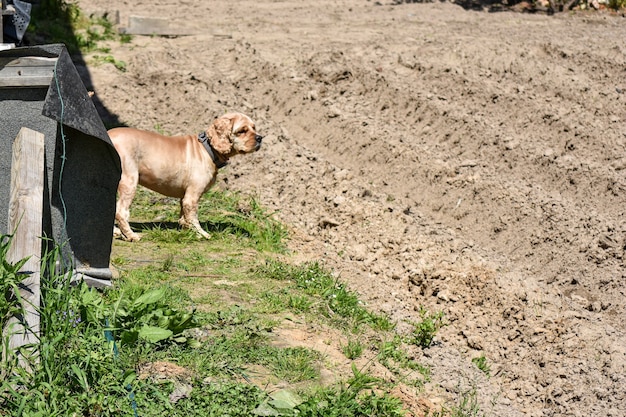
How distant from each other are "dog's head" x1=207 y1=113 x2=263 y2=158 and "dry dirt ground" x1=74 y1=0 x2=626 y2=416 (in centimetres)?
102

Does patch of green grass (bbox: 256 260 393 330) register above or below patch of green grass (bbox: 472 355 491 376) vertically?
above

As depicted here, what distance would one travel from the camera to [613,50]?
42.2ft

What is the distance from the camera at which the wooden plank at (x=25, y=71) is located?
5.15 metres

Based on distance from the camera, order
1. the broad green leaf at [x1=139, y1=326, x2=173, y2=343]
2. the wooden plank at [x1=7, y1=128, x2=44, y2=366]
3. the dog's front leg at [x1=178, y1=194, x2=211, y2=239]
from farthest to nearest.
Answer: the dog's front leg at [x1=178, y1=194, x2=211, y2=239], the broad green leaf at [x1=139, y1=326, x2=173, y2=343], the wooden plank at [x1=7, y1=128, x2=44, y2=366]

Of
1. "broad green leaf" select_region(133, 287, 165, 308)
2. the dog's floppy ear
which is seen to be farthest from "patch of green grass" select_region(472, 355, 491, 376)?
the dog's floppy ear

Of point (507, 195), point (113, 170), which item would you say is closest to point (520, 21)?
point (507, 195)

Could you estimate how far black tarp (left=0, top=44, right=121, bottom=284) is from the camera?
5138 mm

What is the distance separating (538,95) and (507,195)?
2.70 m

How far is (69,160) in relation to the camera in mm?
5414

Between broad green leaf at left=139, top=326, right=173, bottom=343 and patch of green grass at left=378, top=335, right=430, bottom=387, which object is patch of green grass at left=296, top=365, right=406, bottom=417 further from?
broad green leaf at left=139, top=326, right=173, bottom=343

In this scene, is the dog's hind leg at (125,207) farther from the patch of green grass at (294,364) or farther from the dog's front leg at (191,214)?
the patch of green grass at (294,364)

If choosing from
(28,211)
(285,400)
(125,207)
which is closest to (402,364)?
(285,400)

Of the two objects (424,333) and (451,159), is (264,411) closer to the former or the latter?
(424,333)

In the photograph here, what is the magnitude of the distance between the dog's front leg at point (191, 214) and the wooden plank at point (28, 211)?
319cm
